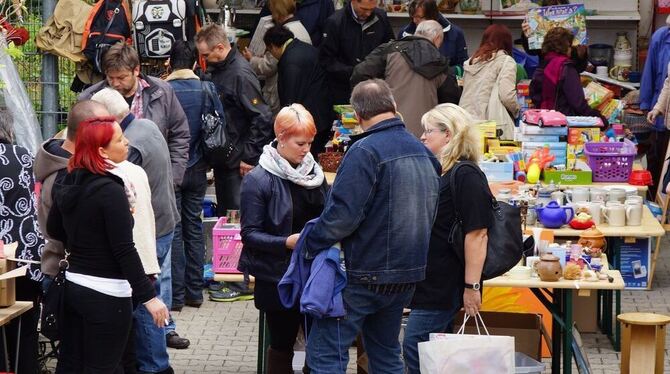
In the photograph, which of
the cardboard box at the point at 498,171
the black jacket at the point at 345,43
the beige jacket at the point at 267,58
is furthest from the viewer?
the black jacket at the point at 345,43

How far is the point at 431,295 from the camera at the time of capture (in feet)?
20.5

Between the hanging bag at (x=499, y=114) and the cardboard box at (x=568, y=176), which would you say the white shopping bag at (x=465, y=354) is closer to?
the cardboard box at (x=568, y=176)

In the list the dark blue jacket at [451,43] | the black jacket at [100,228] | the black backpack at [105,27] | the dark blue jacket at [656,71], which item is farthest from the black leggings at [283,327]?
the dark blue jacket at [656,71]

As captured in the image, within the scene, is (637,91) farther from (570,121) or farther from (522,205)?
(522,205)

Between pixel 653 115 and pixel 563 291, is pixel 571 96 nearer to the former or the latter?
pixel 653 115

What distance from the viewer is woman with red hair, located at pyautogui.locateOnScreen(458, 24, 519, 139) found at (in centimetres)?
1059

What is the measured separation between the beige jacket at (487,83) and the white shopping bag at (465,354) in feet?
15.8

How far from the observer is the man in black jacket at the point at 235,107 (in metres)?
9.23

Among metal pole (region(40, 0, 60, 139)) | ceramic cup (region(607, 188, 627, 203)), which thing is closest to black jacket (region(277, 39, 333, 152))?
metal pole (region(40, 0, 60, 139))

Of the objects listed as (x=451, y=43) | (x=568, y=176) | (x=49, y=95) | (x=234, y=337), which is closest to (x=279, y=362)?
(x=234, y=337)

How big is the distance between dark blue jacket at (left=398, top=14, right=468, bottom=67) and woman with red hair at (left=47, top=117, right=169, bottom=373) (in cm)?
606

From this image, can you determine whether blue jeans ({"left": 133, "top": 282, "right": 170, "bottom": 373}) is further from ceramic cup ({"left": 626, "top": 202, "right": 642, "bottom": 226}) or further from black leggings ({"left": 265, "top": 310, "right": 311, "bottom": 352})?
ceramic cup ({"left": 626, "top": 202, "right": 642, "bottom": 226})

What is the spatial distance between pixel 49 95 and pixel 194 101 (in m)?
2.57

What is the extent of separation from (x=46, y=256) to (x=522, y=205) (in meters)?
3.21
